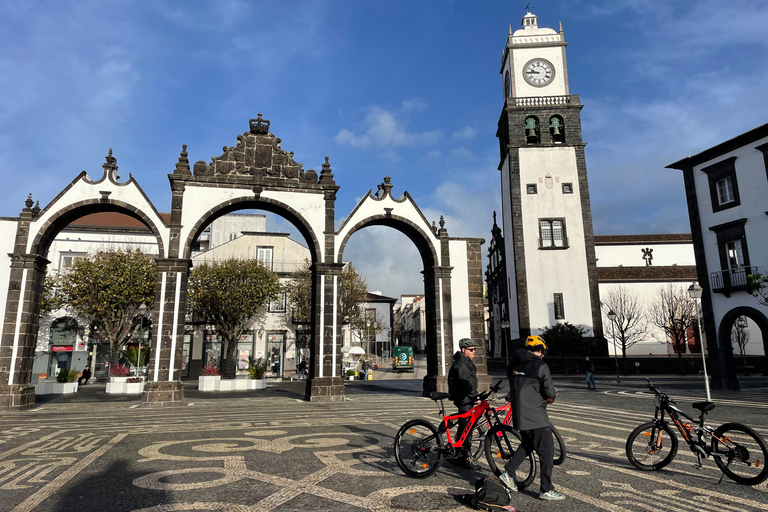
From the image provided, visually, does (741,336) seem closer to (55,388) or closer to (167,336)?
(167,336)

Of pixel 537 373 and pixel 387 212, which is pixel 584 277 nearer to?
pixel 387 212

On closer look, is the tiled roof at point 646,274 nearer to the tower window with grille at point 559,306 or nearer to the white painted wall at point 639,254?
the white painted wall at point 639,254

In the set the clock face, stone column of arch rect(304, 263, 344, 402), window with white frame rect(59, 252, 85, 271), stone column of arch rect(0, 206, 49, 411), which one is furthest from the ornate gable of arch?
the clock face

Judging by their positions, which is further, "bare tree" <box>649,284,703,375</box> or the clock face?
the clock face

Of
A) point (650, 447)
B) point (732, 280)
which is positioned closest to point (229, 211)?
point (650, 447)

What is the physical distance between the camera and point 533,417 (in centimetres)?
559

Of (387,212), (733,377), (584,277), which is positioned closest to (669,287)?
(584,277)

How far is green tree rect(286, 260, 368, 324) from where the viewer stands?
1404 inches

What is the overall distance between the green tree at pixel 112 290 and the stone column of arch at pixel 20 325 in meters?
13.7

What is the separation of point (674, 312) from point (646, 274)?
6.31m

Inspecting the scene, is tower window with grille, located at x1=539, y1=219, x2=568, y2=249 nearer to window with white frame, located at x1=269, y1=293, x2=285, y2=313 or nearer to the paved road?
window with white frame, located at x1=269, y1=293, x2=285, y2=313

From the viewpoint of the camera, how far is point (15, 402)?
15.7 meters

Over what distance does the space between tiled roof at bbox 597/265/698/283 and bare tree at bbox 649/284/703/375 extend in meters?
1.42

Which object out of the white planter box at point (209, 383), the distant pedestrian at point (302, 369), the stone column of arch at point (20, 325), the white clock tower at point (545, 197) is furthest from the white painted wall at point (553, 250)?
the stone column of arch at point (20, 325)
